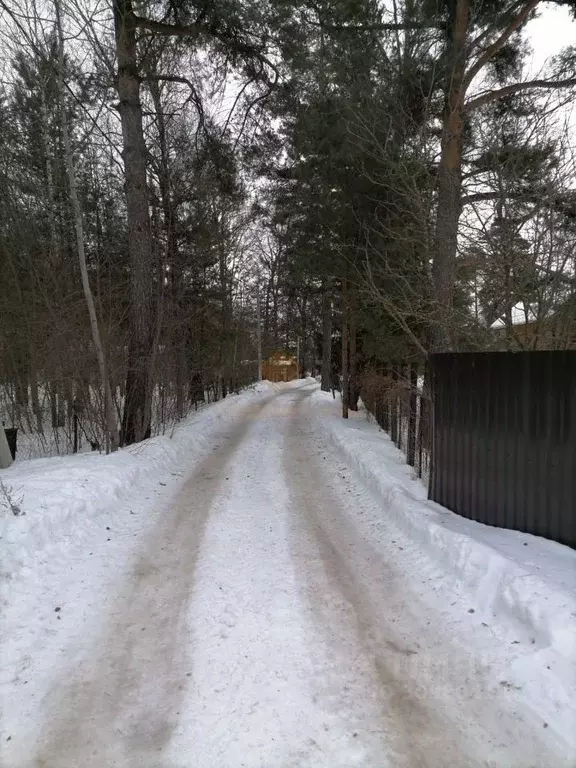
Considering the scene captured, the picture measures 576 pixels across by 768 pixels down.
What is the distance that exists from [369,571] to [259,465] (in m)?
4.61

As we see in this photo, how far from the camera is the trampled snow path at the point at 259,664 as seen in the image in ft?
7.71

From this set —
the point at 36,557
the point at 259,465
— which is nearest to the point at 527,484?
the point at 36,557

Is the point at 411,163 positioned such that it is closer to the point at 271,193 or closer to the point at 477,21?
the point at 477,21

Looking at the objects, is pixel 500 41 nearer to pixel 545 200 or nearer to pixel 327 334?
pixel 545 200

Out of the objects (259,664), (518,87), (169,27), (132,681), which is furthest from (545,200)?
(169,27)

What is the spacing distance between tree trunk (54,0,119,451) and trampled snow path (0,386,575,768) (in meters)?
3.96

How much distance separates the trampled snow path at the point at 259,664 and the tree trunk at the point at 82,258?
3.96m

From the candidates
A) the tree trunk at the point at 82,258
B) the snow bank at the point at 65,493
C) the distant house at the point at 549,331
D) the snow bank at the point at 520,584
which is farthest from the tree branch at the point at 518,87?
the snow bank at the point at 65,493

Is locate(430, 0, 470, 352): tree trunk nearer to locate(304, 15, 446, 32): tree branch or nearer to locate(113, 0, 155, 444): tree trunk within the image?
locate(304, 15, 446, 32): tree branch

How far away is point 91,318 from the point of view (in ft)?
27.3

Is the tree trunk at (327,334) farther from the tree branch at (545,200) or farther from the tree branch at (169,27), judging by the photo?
the tree branch at (545,200)

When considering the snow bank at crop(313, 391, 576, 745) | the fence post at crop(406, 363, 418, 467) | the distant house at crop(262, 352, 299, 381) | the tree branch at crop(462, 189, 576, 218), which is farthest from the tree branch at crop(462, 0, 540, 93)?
the distant house at crop(262, 352, 299, 381)

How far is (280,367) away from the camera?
46.1 m

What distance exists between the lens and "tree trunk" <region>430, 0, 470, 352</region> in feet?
22.4
